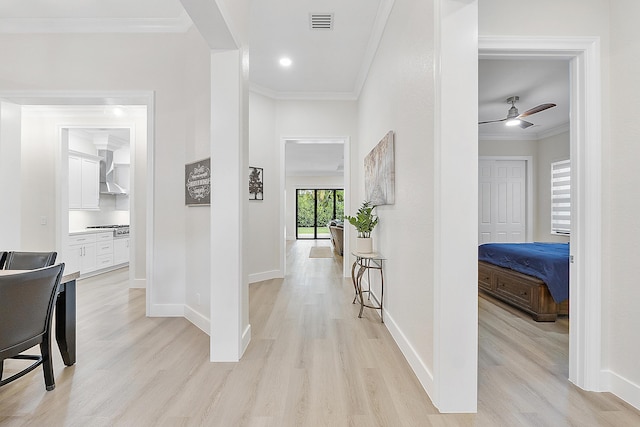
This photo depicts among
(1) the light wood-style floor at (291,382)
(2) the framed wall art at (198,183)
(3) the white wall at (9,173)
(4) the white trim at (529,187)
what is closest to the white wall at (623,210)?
(1) the light wood-style floor at (291,382)

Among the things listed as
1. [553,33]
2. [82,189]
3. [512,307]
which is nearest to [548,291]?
[512,307]

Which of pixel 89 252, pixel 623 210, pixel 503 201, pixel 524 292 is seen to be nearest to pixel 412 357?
pixel 623 210

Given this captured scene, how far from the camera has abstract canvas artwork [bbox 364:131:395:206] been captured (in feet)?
9.33

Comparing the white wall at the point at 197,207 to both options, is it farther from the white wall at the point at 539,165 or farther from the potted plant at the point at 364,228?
the white wall at the point at 539,165

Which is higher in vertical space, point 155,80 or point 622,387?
point 155,80

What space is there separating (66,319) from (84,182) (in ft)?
15.5

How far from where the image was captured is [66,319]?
2.24 metres

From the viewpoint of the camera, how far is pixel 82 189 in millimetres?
5859

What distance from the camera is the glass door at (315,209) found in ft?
43.8

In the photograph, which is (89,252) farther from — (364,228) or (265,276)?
(364,228)

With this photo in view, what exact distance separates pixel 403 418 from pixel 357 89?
14.9ft

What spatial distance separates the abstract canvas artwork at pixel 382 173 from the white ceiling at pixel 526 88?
57.7 inches

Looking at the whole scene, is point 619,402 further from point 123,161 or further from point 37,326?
point 123,161

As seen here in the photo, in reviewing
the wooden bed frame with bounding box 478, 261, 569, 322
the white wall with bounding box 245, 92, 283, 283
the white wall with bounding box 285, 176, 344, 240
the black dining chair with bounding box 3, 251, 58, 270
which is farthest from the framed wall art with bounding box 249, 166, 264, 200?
the white wall with bounding box 285, 176, 344, 240
